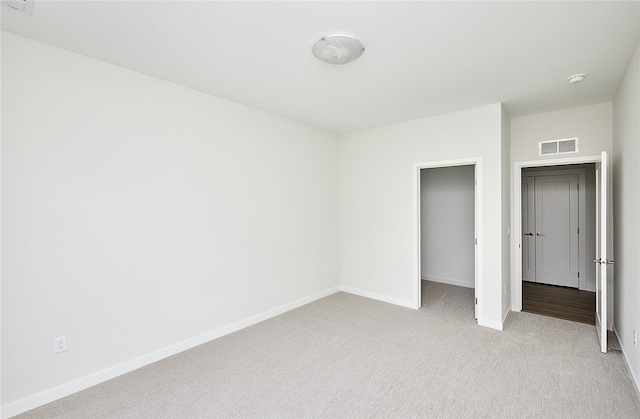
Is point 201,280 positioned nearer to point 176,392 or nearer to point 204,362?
point 204,362

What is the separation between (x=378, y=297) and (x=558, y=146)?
3075 mm

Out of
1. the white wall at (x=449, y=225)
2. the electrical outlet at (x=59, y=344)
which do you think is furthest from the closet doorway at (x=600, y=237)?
the electrical outlet at (x=59, y=344)

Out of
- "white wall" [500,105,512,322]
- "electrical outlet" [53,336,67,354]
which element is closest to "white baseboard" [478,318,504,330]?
"white wall" [500,105,512,322]

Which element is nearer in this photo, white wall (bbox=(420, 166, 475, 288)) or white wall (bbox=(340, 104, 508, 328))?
white wall (bbox=(340, 104, 508, 328))

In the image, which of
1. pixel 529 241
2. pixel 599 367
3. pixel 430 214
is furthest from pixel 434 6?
pixel 529 241

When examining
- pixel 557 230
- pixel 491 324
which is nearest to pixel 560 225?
pixel 557 230

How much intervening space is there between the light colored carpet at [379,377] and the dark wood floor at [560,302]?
404mm

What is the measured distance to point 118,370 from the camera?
258cm

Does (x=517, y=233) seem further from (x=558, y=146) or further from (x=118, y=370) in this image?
(x=118, y=370)

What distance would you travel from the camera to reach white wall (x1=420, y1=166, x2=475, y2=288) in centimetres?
532

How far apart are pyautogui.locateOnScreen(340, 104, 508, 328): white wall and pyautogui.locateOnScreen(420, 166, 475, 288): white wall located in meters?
1.54

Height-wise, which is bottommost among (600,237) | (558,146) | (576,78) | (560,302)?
(560,302)

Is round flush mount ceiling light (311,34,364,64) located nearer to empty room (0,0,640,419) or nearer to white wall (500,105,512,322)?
empty room (0,0,640,419)

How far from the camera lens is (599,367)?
262 centimetres
